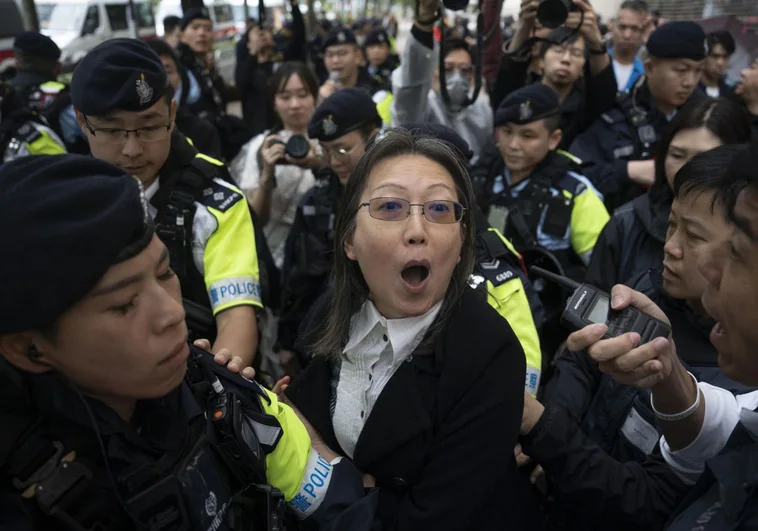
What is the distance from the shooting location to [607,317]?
166cm

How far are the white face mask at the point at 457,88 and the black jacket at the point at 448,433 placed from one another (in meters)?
3.13

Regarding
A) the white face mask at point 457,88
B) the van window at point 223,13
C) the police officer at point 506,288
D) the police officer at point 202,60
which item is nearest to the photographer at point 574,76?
the white face mask at point 457,88

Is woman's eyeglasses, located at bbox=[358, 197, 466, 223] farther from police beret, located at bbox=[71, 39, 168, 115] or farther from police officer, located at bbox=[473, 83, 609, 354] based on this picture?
police officer, located at bbox=[473, 83, 609, 354]

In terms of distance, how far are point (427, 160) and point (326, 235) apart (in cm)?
160

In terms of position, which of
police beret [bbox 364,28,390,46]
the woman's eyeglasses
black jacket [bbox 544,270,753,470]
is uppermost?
the woman's eyeglasses

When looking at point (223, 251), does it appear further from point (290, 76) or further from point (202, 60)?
point (202, 60)

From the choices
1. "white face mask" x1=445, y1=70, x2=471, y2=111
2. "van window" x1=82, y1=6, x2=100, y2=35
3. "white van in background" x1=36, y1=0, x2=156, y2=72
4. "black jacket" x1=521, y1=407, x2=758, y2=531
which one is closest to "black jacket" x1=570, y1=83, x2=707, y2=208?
"white face mask" x1=445, y1=70, x2=471, y2=111

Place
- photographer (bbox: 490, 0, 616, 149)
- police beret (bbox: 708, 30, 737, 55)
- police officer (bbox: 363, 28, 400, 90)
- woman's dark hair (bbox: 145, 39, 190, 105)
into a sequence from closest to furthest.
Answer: photographer (bbox: 490, 0, 616, 149)
woman's dark hair (bbox: 145, 39, 190, 105)
police beret (bbox: 708, 30, 737, 55)
police officer (bbox: 363, 28, 400, 90)

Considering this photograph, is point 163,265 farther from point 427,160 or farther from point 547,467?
point 547,467

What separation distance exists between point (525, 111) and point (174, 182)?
202 cm

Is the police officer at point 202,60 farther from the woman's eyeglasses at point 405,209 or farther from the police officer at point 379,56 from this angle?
the woman's eyeglasses at point 405,209

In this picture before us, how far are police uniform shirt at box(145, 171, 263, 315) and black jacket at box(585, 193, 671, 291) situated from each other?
5.18 ft

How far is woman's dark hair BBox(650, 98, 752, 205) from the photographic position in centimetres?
275

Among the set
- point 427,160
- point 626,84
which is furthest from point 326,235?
point 626,84
